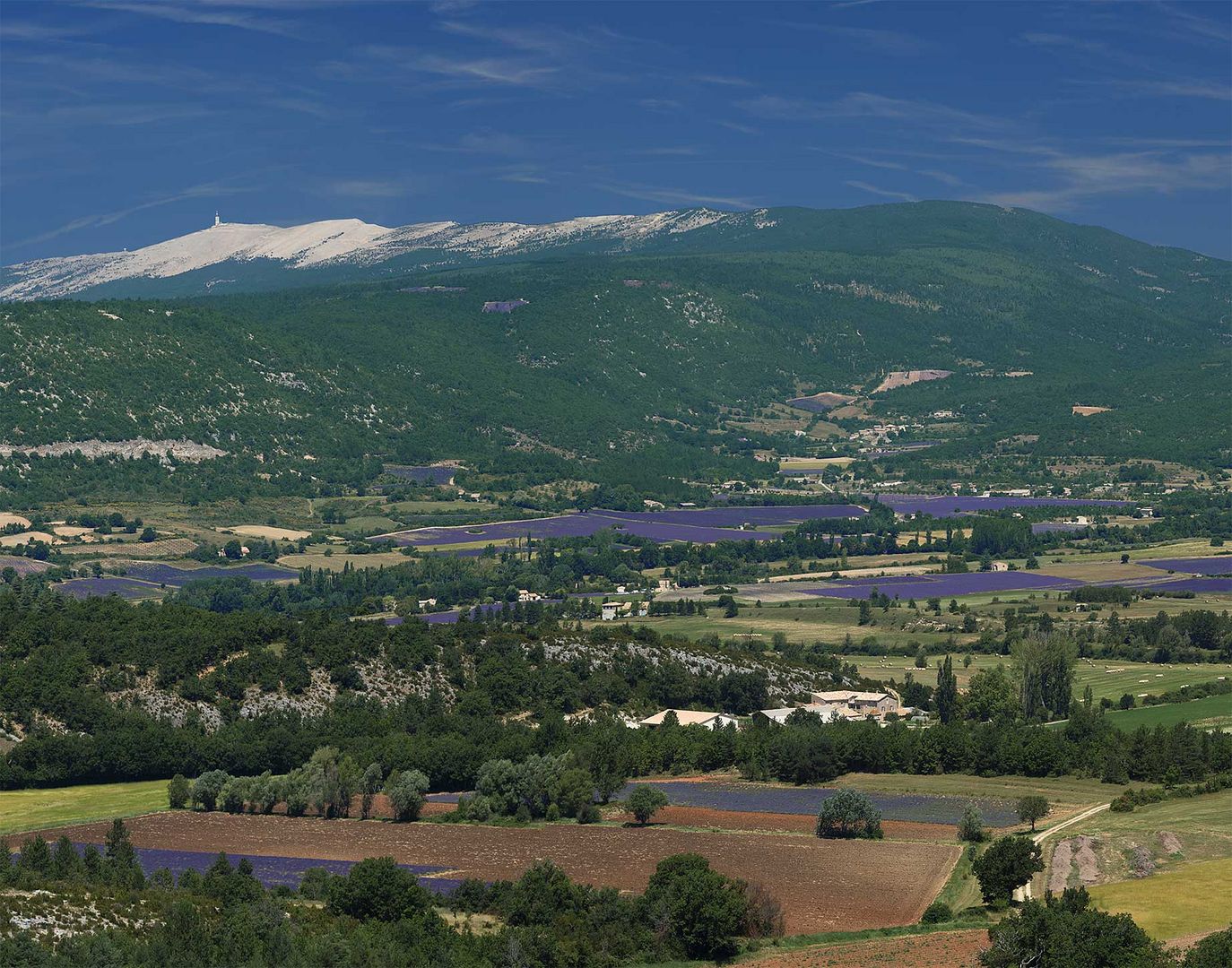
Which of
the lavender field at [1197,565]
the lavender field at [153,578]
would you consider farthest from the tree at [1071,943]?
the lavender field at [1197,565]

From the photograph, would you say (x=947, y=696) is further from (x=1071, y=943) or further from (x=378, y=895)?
(x=1071, y=943)

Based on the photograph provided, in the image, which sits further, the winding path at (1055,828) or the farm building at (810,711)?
the farm building at (810,711)

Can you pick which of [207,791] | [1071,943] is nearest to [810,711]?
[207,791]

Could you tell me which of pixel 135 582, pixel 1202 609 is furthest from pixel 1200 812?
pixel 135 582

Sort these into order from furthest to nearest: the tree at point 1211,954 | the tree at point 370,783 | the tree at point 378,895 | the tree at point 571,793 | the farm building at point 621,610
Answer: the farm building at point 621,610 < the tree at point 370,783 < the tree at point 571,793 < the tree at point 378,895 < the tree at point 1211,954

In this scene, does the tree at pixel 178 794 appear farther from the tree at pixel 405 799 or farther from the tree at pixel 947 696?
the tree at pixel 947 696
